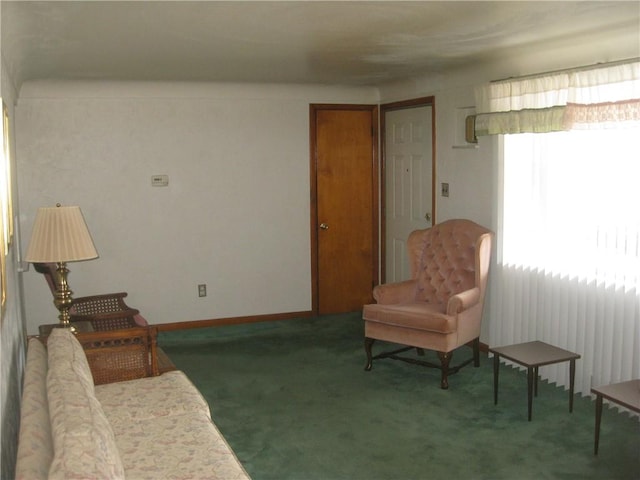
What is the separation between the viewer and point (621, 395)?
3240 mm

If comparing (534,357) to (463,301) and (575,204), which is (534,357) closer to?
(463,301)

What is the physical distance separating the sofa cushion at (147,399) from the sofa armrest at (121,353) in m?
0.07

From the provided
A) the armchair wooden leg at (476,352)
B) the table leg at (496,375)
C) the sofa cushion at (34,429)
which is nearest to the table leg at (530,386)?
the table leg at (496,375)

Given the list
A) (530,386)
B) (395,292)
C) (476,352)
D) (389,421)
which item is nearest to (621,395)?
(530,386)

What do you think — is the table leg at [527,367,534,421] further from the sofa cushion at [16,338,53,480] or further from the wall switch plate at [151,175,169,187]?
the wall switch plate at [151,175,169,187]

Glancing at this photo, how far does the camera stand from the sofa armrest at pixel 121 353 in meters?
3.54

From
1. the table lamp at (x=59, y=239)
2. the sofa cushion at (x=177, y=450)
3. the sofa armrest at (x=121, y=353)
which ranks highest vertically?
the table lamp at (x=59, y=239)

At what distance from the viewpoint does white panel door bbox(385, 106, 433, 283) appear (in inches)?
231

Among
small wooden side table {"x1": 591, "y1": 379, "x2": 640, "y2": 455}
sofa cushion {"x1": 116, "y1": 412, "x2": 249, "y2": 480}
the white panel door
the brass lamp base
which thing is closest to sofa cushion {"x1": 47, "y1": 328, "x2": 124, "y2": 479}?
sofa cushion {"x1": 116, "y1": 412, "x2": 249, "y2": 480}

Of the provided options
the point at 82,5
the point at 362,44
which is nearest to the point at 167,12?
the point at 82,5

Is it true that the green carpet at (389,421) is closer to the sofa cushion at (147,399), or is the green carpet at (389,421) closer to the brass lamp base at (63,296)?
the sofa cushion at (147,399)

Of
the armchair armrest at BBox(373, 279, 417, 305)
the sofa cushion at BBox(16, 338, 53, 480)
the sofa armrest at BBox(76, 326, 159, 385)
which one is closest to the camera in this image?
the sofa cushion at BBox(16, 338, 53, 480)

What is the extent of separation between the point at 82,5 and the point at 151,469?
184cm

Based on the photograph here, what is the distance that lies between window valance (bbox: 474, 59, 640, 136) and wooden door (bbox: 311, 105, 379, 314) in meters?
1.88
